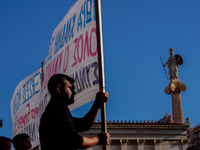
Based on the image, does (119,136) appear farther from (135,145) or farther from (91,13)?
(91,13)

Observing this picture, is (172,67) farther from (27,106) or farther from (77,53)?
(77,53)

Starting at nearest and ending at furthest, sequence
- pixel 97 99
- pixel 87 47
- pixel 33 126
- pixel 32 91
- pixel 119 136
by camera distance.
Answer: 1. pixel 97 99
2. pixel 87 47
3. pixel 33 126
4. pixel 32 91
5. pixel 119 136

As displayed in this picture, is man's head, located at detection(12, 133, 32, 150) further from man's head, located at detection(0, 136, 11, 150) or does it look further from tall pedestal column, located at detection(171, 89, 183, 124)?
tall pedestal column, located at detection(171, 89, 183, 124)

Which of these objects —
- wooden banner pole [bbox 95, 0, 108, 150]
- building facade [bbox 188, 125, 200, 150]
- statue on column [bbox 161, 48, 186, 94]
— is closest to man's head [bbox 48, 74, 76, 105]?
wooden banner pole [bbox 95, 0, 108, 150]

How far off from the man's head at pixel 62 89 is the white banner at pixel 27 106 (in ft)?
16.8

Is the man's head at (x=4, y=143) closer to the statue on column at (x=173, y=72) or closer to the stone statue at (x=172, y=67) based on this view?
the statue on column at (x=173, y=72)

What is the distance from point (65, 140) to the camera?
10.5 ft

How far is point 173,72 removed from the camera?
48.2 meters

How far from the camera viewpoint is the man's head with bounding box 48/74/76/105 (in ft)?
11.6

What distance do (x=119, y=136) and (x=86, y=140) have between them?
113 ft

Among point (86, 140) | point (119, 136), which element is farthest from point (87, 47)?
point (119, 136)

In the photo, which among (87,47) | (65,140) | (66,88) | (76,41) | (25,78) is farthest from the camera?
(25,78)

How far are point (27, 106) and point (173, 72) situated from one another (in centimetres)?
4001

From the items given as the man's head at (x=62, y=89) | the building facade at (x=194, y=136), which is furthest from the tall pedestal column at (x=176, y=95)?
the man's head at (x=62, y=89)
